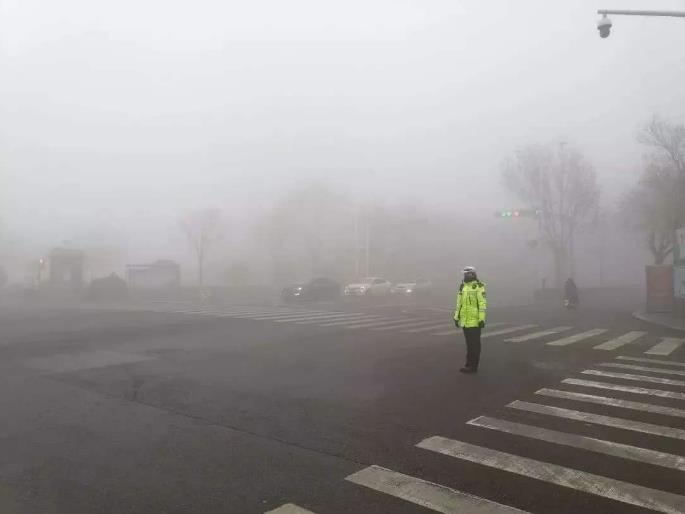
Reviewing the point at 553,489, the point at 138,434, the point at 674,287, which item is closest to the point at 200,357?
the point at 138,434

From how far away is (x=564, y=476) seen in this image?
173 inches

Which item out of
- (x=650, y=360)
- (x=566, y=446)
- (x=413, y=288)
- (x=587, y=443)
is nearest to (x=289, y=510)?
(x=566, y=446)

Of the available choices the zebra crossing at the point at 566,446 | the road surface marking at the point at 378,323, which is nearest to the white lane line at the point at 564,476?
the zebra crossing at the point at 566,446

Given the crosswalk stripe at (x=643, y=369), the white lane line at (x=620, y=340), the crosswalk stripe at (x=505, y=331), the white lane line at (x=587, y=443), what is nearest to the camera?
the white lane line at (x=587, y=443)

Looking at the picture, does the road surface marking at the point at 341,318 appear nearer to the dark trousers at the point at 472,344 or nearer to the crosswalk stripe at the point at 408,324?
the crosswalk stripe at the point at 408,324

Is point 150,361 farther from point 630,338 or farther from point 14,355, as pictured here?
point 630,338

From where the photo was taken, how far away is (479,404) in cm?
683

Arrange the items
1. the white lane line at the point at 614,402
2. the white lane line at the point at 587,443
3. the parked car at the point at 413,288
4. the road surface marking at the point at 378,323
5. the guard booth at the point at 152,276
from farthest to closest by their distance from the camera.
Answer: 1. the guard booth at the point at 152,276
2. the parked car at the point at 413,288
3. the road surface marking at the point at 378,323
4. the white lane line at the point at 614,402
5. the white lane line at the point at 587,443

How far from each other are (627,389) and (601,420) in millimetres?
1958

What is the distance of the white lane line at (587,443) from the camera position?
4766 millimetres

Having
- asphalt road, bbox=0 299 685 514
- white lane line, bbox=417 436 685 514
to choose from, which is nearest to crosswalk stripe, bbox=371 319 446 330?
asphalt road, bbox=0 299 685 514

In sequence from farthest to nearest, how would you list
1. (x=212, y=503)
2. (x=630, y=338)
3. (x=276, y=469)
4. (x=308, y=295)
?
(x=308, y=295), (x=630, y=338), (x=276, y=469), (x=212, y=503)

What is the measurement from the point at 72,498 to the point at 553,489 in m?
3.65

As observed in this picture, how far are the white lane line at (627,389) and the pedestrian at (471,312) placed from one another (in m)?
1.44
